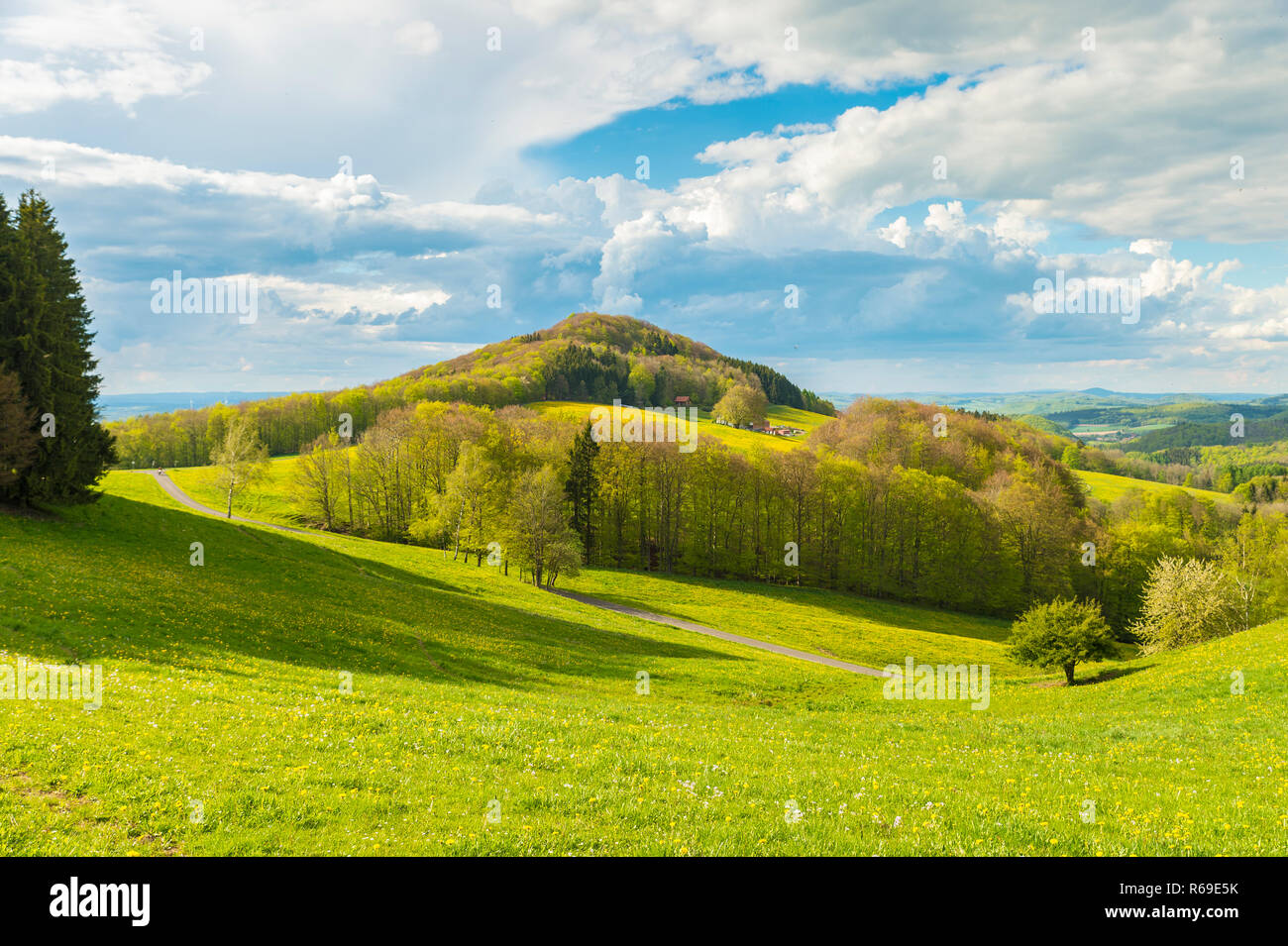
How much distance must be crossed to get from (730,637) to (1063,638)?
25.1 metres

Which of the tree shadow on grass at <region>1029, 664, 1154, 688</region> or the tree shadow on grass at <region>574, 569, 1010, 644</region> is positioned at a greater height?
the tree shadow on grass at <region>1029, 664, 1154, 688</region>

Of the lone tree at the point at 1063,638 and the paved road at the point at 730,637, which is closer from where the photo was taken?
the lone tree at the point at 1063,638

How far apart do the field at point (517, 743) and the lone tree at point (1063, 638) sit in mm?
1821

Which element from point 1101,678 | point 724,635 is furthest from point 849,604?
point 1101,678

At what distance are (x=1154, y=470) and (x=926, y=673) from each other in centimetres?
20789

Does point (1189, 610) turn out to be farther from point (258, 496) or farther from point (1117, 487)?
point (258, 496)

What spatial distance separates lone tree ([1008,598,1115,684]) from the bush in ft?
59.0

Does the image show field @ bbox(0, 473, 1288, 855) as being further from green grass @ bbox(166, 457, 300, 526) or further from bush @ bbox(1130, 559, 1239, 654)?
green grass @ bbox(166, 457, 300, 526)

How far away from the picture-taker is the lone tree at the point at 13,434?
1458 inches

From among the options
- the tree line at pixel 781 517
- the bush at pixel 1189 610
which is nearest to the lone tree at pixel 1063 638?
the bush at pixel 1189 610

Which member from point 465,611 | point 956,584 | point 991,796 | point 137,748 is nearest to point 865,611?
point 956,584

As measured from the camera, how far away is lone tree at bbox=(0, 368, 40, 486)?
3703 cm

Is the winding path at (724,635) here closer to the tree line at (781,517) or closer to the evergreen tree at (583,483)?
the evergreen tree at (583,483)

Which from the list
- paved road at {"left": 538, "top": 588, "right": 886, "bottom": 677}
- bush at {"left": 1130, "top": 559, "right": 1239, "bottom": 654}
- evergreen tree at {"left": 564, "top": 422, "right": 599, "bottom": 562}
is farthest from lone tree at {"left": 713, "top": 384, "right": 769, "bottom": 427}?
bush at {"left": 1130, "top": 559, "right": 1239, "bottom": 654}
